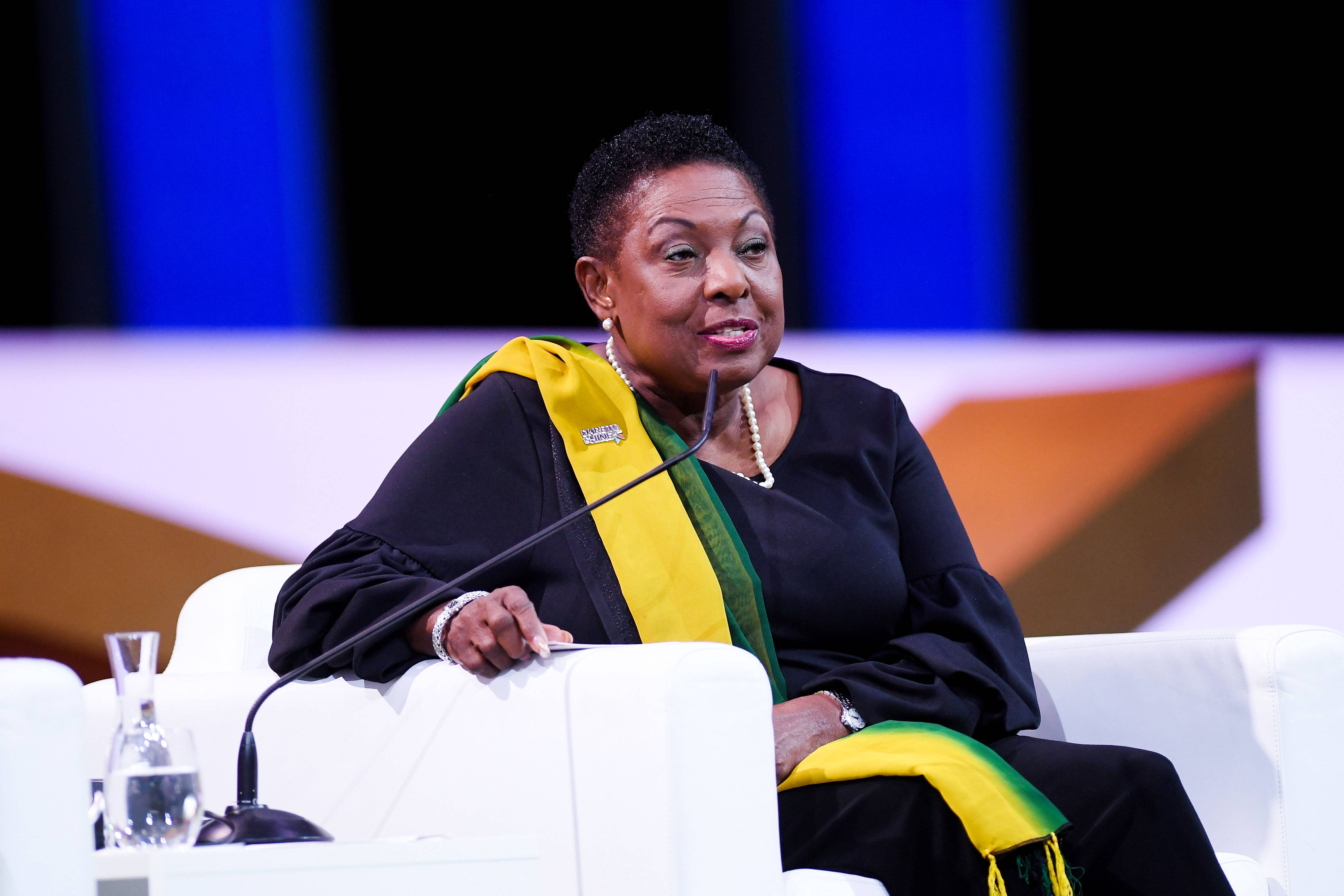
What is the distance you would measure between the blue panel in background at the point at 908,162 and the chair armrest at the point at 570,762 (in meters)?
1.57

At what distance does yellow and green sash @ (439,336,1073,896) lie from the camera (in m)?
1.35

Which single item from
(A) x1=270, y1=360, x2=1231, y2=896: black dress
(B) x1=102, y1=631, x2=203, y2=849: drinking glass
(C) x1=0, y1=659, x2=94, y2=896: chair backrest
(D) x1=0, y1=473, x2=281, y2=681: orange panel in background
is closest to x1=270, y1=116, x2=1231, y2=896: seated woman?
(A) x1=270, y1=360, x2=1231, y2=896: black dress

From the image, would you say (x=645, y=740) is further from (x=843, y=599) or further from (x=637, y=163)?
(x=637, y=163)

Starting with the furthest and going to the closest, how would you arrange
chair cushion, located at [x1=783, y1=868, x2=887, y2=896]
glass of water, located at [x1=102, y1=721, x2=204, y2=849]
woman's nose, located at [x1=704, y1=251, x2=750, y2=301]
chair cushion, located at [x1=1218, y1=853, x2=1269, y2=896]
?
woman's nose, located at [x1=704, y1=251, x2=750, y2=301] → chair cushion, located at [x1=1218, y1=853, x2=1269, y2=896] → chair cushion, located at [x1=783, y1=868, x2=887, y2=896] → glass of water, located at [x1=102, y1=721, x2=204, y2=849]

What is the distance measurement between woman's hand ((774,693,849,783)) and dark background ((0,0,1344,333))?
1.21 meters

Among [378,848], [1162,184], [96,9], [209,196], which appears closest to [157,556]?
[209,196]

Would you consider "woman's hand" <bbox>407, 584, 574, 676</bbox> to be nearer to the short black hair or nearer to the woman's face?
the woman's face

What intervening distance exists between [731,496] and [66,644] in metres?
1.17

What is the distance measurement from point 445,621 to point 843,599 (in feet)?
1.62

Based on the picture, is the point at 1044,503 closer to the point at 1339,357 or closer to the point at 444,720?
the point at 1339,357

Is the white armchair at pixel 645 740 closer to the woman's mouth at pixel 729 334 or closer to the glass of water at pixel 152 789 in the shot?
the glass of water at pixel 152 789

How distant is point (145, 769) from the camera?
3.55ft

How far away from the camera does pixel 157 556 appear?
7.60 ft

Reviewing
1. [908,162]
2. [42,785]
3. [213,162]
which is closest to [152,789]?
[42,785]
